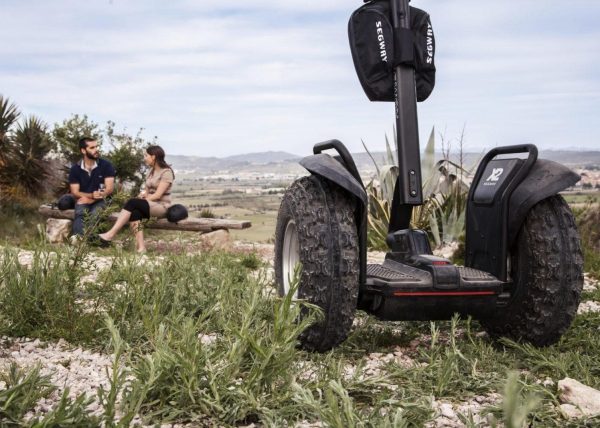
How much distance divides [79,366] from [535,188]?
2660 millimetres

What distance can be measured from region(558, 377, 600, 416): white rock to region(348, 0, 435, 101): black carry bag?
2.05 meters

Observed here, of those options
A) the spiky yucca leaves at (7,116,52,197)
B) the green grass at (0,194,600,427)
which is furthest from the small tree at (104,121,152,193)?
the green grass at (0,194,600,427)

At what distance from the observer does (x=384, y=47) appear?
4285mm

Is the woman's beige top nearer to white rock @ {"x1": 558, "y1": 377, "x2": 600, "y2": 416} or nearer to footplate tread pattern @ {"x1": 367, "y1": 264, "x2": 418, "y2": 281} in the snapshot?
footplate tread pattern @ {"x1": 367, "y1": 264, "x2": 418, "y2": 281}

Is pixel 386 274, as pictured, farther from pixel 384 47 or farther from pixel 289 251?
pixel 384 47

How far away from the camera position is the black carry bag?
14.0 ft

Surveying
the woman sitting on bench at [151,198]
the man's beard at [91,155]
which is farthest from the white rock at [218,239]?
the man's beard at [91,155]

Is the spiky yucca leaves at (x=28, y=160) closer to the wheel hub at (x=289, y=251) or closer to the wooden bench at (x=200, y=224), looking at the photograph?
the wooden bench at (x=200, y=224)

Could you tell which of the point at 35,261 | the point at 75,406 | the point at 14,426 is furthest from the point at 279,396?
the point at 35,261

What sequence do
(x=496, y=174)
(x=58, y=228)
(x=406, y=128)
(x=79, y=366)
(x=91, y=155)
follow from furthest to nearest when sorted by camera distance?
(x=58, y=228), (x=91, y=155), (x=496, y=174), (x=406, y=128), (x=79, y=366)

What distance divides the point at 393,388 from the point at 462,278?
926 mm

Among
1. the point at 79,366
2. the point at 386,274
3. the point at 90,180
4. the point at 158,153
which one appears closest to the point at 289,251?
the point at 386,274

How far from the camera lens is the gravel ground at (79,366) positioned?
2975 mm

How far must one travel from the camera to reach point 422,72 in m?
4.50
